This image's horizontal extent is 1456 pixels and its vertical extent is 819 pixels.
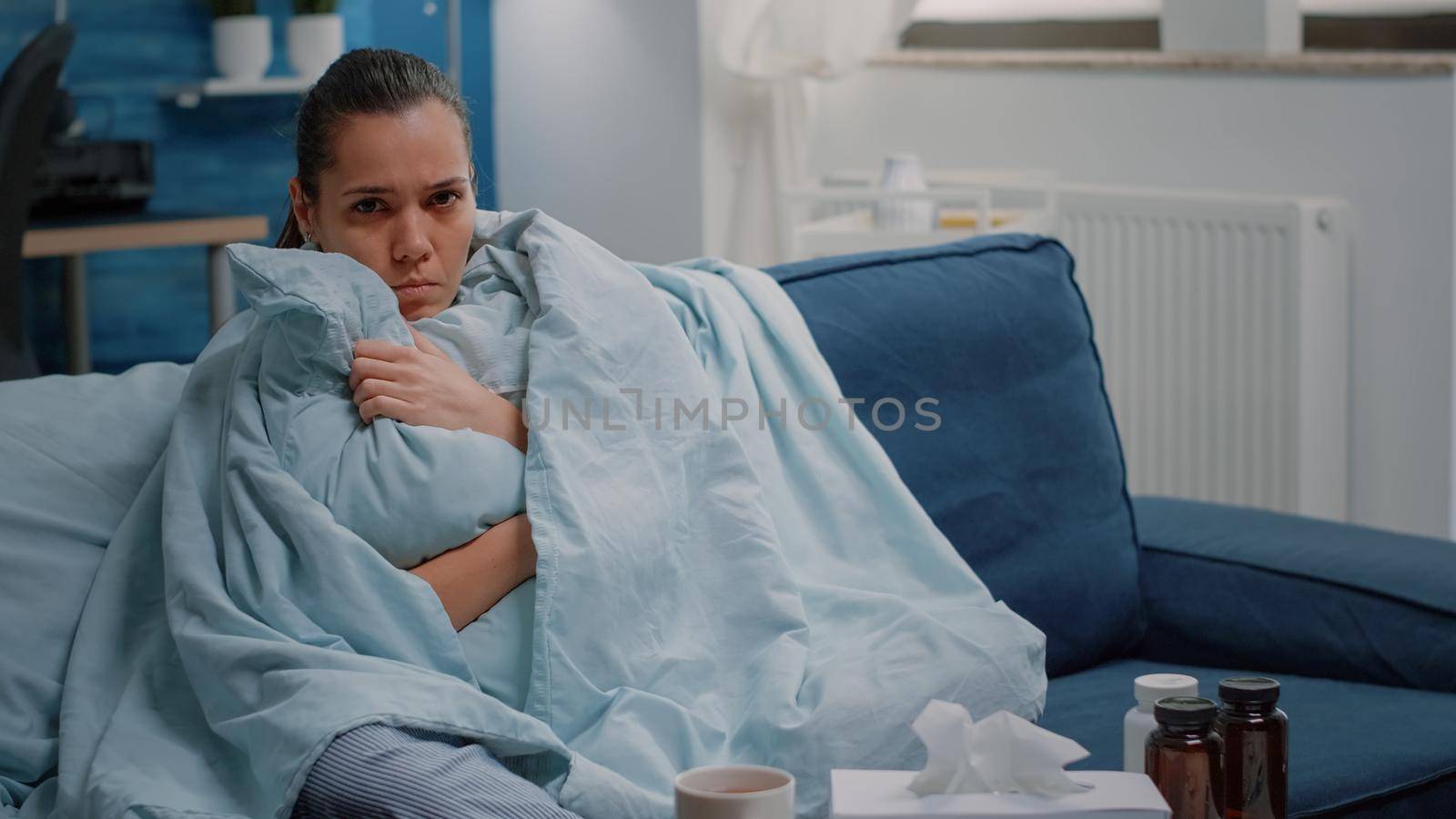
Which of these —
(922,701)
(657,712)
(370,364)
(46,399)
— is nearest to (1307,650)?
(922,701)

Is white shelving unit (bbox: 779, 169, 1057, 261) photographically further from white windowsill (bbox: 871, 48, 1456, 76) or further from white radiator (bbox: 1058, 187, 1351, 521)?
white windowsill (bbox: 871, 48, 1456, 76)

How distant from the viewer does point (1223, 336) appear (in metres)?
2.94

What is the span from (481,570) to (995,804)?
1.76 feet

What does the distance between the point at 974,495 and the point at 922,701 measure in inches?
16.3

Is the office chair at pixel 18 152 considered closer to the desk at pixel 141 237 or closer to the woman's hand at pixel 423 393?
the desk at pixel 141 237

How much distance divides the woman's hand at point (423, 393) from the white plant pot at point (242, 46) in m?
2.85

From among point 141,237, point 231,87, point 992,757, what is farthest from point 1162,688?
point 231,87

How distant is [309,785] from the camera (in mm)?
1154

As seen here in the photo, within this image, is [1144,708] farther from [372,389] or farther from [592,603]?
[372,389]

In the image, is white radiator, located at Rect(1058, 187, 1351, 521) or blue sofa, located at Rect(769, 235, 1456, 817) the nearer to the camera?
blue sofa, located at Rect(769, 235, 1456, 817)

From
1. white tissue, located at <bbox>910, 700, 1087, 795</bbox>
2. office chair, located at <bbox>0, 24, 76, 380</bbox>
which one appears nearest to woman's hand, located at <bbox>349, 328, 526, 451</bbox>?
white tissue, located at <bbox>910, 700, 1087, 795</bbox>

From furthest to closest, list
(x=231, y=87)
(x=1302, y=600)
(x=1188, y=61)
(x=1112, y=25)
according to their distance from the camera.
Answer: (x=231, y=87), (x=1112, y=25), (x=1188, y=61), (x=1302, y=600)

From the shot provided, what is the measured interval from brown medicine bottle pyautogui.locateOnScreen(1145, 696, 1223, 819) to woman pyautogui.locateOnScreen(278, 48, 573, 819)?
1.84 ft

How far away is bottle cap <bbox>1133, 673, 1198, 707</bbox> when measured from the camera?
1203 millimetres
